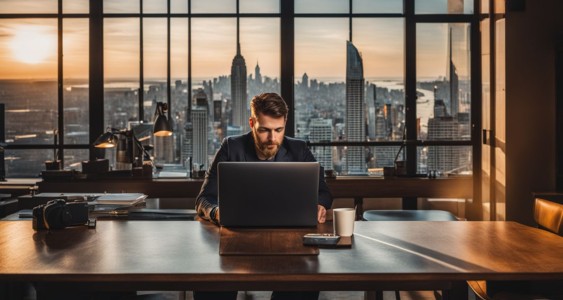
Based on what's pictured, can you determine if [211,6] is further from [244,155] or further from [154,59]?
[244,155]

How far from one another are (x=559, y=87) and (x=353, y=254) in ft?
14.5

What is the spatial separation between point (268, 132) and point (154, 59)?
3.50 metres

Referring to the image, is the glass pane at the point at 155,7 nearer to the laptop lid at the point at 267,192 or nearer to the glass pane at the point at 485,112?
the glass pane at the point at 485,112

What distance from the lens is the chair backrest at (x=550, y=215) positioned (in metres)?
3.40

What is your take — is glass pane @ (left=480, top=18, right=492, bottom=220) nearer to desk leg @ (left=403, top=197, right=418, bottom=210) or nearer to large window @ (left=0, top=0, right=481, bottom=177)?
large window @ (left=0, top=0, right=481, bottom=177)

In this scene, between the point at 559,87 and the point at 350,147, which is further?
the point at 350,147

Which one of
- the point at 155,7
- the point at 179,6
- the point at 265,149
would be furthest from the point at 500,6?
the point at 265,149

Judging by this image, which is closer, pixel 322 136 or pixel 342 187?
pixel 342 187

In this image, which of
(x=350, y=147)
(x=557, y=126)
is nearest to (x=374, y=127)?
(x=350, y=147)

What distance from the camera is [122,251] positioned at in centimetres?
284

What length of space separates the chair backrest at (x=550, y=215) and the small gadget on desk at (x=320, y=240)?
46.5 inches

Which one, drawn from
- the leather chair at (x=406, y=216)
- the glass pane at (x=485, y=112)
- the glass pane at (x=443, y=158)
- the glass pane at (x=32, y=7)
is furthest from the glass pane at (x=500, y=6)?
the glass pane at (x=32, y=7)

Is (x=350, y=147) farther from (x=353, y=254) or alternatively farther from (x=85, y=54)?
(x=353, y=254)

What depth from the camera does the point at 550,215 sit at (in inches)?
138
